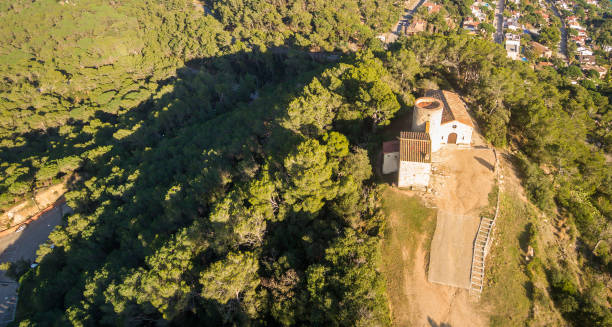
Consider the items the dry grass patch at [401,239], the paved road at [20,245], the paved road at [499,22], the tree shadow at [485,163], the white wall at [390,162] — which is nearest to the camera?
the dry grass patch at [401,239]

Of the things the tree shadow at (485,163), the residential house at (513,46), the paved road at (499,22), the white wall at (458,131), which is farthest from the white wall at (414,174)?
the paved road at (499,22)

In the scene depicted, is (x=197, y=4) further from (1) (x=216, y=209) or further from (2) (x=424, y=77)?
(1) (x=216, y=209)

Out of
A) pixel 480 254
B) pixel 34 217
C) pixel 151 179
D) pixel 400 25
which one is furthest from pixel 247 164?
pixel 400 25

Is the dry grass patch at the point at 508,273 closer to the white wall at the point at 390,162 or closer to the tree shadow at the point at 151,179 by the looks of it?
the white wall at the point at 390,162

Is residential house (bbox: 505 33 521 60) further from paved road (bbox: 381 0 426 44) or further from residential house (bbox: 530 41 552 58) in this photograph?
paved road (bbox: 381 0 426 44)

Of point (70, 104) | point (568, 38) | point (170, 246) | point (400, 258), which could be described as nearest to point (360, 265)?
point (400, 258)

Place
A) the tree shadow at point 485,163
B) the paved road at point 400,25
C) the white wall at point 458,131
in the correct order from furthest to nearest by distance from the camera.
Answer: the paved road at point 400,25 < the white wall at point 458,131 < the tree shadow at point 485,163

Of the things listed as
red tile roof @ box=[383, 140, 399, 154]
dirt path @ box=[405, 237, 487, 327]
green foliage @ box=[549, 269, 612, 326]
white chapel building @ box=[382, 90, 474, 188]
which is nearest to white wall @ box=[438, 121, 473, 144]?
white chapel building @ box=[382, 90, 474, 188]

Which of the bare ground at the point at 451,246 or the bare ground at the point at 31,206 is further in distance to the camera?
the bare ground at the point at 31,206
